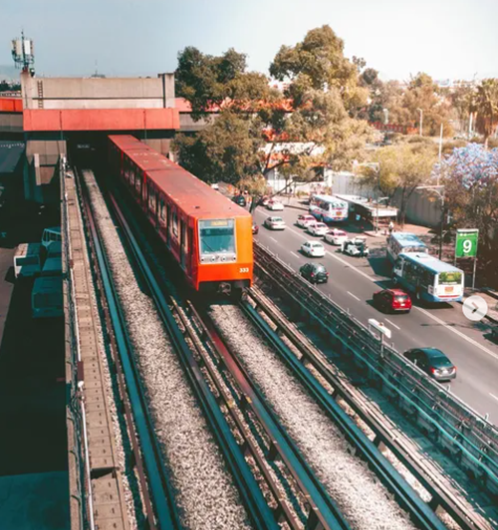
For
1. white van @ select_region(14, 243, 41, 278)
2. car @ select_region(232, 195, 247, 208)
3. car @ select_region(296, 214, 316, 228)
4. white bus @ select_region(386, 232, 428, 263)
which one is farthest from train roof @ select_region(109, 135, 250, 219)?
car @ select_region(232, 195, 247, 208)

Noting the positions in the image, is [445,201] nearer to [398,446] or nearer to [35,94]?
[35,94]

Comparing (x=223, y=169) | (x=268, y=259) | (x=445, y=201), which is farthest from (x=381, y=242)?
(x=268, y=259)

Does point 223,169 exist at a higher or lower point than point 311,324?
higher

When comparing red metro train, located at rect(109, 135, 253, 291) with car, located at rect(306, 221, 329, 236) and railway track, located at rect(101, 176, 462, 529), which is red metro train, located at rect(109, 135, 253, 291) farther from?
car, located at rect(306, 221, 329, 236)

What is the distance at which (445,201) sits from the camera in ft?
189

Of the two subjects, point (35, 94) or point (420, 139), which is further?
point (420, 139)

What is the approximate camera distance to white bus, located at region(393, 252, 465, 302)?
40594 mm

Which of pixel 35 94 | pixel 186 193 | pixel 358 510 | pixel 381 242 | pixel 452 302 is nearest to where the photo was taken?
pixel 358 510

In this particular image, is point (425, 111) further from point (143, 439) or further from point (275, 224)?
point (143, 439)

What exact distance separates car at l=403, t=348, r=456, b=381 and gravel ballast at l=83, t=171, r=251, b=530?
1132cm

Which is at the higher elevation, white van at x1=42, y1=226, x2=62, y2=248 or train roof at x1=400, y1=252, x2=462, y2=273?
white van at x1=42, y1=226, x2=62, y2=248

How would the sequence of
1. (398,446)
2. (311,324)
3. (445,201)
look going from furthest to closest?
(445,201) < (311,324) < (398,446)

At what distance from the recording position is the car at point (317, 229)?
63.0 metres

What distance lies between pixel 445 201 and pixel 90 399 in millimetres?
45370
